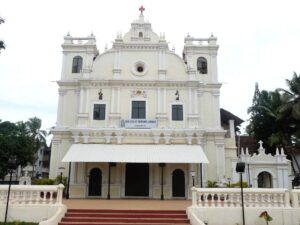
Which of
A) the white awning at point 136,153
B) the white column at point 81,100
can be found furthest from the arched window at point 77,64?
the white awning at point 136,153

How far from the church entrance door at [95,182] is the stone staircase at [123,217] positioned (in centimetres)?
940

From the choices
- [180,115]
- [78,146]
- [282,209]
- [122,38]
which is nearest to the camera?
[282,209]

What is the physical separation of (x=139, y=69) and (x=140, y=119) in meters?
3.81

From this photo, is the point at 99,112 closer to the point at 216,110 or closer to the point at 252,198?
the point at 216,110

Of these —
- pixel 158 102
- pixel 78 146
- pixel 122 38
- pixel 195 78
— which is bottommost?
pixel 78 146

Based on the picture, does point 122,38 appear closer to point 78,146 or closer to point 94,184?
point 78,146

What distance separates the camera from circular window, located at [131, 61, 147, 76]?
2267 centimetres

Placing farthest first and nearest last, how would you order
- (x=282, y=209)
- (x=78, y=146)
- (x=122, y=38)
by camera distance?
(x=122, y=38) → (x=78, y=146) → (x=282, y=209)

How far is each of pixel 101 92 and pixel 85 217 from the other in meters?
12.5

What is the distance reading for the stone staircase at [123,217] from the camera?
1051 cm

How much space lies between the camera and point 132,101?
72.7ft

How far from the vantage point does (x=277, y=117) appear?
86.8ft

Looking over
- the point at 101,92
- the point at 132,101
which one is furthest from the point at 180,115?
the point at 101,92

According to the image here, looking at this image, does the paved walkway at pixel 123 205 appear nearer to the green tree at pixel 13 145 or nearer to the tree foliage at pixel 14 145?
the tree foliage at pixel 14 145
